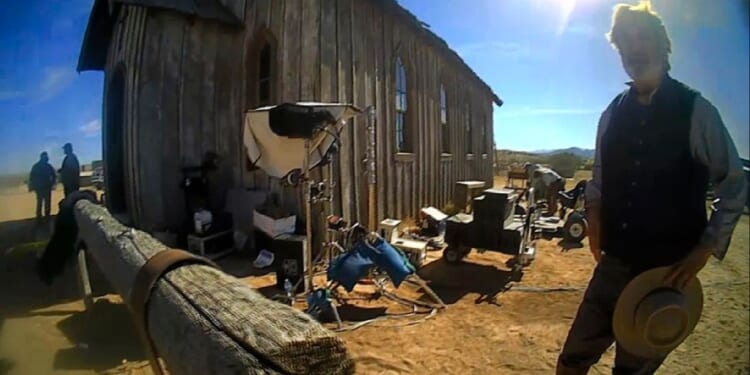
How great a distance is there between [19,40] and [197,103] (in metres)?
0.40

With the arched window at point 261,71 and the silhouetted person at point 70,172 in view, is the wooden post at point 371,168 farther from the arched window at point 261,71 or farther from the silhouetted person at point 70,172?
the silhouetted person at point 70,172

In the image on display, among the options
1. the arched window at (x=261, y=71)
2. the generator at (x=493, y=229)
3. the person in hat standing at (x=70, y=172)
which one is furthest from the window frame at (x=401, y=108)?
the person in hat standing at (x=70, y=172)

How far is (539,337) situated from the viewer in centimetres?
133

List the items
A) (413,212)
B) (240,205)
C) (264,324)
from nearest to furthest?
(264,324) → (240,205) → (413,212)

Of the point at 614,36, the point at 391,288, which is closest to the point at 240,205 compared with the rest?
the point at 391,288

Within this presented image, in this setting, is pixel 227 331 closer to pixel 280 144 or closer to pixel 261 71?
pixel 280 144

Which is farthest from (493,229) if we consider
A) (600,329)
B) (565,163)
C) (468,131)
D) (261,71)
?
(261,71)

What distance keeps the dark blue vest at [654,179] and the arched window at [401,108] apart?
71 cm

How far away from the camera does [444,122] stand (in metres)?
1.90

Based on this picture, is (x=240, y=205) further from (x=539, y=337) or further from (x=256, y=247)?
(x=539, y=337)

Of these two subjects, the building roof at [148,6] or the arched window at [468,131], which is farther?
the arched window at [468,131]

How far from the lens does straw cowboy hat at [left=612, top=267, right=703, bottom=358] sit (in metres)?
0.81

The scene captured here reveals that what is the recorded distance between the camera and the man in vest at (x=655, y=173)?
0.78m

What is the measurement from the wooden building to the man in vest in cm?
55
